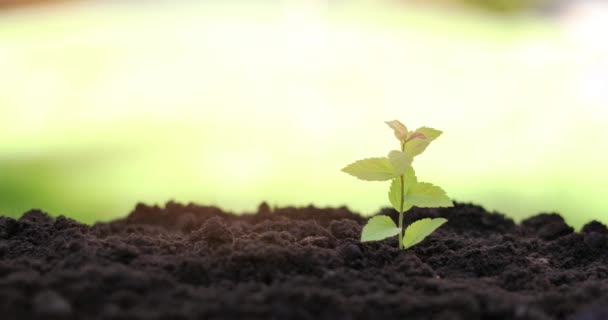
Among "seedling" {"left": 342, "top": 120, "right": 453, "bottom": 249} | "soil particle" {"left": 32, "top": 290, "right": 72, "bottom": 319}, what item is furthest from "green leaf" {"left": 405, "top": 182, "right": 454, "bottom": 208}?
"soil particle" {"left": 32, "top": 290, "right": 72, "bottom": 319}

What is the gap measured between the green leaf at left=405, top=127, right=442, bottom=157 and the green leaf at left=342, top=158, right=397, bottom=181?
6 cm

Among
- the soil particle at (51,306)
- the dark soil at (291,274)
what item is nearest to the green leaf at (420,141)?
the dark soil at (291,274)

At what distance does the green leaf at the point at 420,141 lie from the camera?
1.72 meters

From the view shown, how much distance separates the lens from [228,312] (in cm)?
125

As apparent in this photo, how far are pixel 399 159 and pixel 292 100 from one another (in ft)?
10.6

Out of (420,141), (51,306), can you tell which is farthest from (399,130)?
(51,306)

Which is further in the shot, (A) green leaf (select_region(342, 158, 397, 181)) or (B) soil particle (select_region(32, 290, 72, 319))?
(A) green leaf (select_region(342, 158, 397, 181))

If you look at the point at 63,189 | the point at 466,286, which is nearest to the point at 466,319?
the point at 466,286

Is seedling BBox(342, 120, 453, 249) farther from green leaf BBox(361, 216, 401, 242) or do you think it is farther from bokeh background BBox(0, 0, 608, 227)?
bokeh background BBox(0, 0, 608, 227)

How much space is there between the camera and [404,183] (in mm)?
1823

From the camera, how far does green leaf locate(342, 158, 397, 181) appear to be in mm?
1748

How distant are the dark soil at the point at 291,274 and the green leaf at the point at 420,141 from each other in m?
0.24

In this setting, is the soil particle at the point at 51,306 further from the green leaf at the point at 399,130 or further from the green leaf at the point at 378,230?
the green leaf at the point at 399,130

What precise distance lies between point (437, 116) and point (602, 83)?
1012 mm
